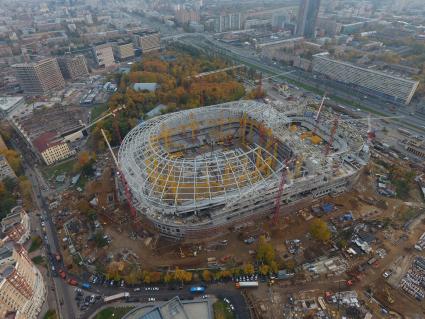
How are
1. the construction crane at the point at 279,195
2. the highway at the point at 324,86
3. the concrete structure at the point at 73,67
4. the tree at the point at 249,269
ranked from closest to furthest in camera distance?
the tree at the point at 249,269 → the construction crane at the point at 279,195 → the highway at the point at 324,86 → the concrete structure at the point at 73,67

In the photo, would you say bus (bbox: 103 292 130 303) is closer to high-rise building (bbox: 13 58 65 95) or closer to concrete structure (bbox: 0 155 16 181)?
concrete structure (bbox: 0 155 16 181)

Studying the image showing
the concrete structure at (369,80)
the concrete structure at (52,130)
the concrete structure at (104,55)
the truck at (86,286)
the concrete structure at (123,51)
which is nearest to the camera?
the truck at (86,286)

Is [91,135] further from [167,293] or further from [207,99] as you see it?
[167,293]

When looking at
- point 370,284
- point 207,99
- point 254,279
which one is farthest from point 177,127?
point 370,284

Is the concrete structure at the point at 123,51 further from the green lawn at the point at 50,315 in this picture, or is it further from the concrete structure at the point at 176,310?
the concrete structure at the point at 176,310

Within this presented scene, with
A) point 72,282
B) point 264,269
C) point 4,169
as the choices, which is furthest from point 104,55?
point 264,269

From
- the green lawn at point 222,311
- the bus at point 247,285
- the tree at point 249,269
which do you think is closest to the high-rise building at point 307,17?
the tree at point 249,269

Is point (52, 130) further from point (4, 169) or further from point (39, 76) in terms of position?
point (39, 76)
